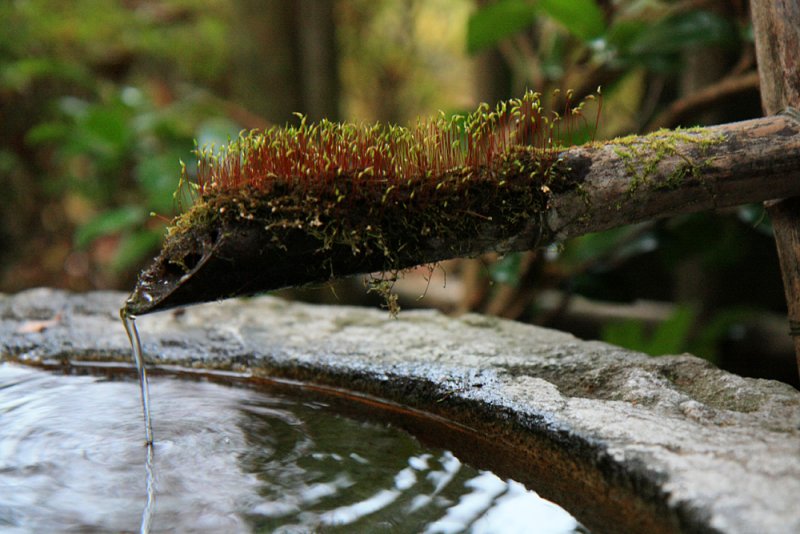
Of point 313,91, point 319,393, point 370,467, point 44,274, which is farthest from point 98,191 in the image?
point 370,467

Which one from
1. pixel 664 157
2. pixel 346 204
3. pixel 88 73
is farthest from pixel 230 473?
pixel 88 73

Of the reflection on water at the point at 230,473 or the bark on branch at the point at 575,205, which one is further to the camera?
the bark on branch at the point at 575,205

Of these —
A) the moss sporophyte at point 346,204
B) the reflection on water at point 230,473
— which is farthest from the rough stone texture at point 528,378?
the moss sporophyte at point 346,204

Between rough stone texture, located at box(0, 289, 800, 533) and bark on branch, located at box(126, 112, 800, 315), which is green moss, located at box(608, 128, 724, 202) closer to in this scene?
bark on branch, located at box(126, 112, 800, 315)

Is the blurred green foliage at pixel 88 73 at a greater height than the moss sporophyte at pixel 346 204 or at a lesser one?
greater

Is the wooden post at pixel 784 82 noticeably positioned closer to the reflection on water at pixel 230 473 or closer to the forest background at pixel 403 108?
the forest background at pixel 403 108

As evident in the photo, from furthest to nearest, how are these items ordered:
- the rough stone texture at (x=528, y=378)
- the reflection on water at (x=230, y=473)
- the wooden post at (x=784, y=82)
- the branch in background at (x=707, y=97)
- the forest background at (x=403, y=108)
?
the forest background at (x=403, y=108) < the branch in background at (x=707, y=97) < the wooden post at (x=784, y=82) < the reflection on water at (x=230, y=473) < the rough stone texture at (x=528, y=378)
